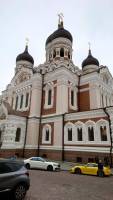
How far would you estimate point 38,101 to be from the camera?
2805 centimetres

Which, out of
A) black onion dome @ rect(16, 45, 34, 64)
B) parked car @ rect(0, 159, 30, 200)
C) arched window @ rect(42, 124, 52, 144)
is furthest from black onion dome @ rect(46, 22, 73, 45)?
parked car @ rect(0, 159, 30, 200)

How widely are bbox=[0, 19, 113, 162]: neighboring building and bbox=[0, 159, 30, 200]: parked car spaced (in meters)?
13.8

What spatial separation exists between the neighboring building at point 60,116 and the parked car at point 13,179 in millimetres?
13842

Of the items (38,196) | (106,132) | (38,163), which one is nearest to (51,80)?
(106,132)

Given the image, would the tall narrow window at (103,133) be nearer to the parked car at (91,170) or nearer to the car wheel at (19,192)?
the parked car at (91,170)

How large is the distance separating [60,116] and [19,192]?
17.7 meters

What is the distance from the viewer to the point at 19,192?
21.8 ft

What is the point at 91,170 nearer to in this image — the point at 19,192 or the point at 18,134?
the point at 19,192

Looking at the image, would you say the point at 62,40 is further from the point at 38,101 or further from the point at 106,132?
the point at 106,132

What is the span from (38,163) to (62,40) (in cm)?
2626

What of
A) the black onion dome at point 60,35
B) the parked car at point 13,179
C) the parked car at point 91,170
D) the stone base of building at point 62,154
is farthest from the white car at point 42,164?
the black onion dome at point 60,35

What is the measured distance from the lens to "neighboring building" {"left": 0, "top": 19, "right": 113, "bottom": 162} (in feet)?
66.7

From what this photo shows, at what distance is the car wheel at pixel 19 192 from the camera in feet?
21.3

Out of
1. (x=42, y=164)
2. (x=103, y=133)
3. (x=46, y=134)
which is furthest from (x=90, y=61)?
(x=42, y=164)
